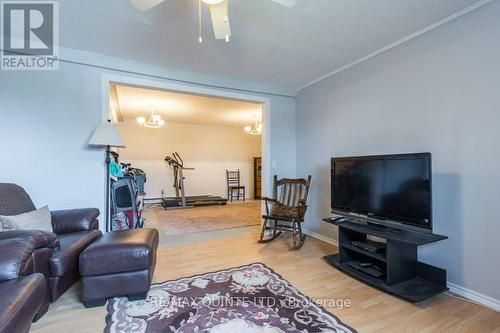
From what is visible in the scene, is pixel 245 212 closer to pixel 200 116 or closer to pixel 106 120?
pixel 200 116

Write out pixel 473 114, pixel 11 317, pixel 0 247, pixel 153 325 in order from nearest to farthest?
pixel 11 317 < pixel 0 247 < pixel 153 325 < pixel 473 114

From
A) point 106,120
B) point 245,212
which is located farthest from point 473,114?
point 245,212

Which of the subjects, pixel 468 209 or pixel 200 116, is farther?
pixel 200 116

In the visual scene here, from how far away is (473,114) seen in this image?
2062 mm

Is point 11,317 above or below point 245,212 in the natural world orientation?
above

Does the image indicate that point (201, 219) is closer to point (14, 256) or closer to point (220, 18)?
point (14, 256)

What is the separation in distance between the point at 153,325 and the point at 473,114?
303 centimetres

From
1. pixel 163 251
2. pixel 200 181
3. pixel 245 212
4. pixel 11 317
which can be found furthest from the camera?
pixel 200 181

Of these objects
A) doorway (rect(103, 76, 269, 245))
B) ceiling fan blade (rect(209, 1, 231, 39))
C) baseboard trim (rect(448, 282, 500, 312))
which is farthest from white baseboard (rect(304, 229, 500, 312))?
ceiling fan blade (rect(209, 1, 231, 39))

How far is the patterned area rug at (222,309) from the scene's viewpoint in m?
1.66

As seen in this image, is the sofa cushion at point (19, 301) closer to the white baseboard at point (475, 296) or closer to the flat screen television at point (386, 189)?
the flat screen television at point (386, 189)

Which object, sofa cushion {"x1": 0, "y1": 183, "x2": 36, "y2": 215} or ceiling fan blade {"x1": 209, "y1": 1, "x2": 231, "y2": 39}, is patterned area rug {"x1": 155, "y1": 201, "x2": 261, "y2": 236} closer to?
sofa cushion {"x1": 0, "y1": 183, "x2": 36, "y2": 215}

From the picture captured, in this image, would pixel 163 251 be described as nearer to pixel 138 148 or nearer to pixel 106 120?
pixel 106 120

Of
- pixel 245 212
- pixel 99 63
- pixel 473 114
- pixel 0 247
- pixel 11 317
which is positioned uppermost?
pixel 99 63
